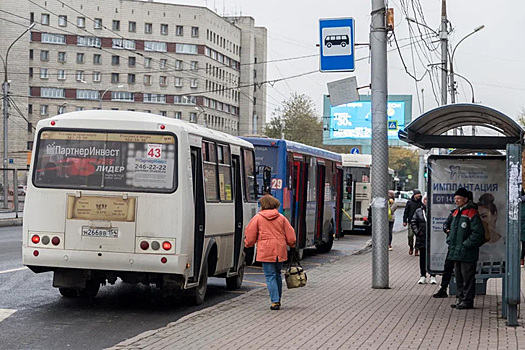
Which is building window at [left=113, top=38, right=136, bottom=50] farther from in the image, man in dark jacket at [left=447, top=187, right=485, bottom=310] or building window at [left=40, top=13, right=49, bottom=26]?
man in dark jacket at [left=447, top=187, right=485, bottom=310]

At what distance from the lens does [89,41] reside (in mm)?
103375

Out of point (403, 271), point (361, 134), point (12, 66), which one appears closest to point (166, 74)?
point (12, 66)

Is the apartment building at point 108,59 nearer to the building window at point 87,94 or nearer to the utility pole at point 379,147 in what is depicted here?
the building window at point 87,94

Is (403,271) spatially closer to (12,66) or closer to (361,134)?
(361,134)

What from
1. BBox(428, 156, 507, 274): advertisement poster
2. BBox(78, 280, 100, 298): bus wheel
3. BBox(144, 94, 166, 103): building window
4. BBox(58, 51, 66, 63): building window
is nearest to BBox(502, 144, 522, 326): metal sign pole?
BBox(428, 156, 507, 274): advertisement poster

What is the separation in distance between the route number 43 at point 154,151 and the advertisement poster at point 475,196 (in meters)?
4.50

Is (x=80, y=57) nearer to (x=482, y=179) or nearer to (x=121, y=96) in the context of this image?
(x=121, y=96)

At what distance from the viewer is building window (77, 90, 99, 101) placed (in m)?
104

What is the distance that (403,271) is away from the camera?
20.5m

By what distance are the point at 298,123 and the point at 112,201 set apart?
73.6 meters

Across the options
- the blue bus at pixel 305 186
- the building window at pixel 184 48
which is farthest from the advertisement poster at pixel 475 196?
the building window at pixel 184 48

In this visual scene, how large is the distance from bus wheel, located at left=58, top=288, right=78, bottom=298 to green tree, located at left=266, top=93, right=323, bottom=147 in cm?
7055

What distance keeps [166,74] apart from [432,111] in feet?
318

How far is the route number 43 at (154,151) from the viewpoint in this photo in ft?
40.8
